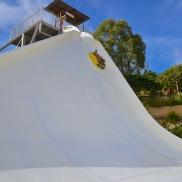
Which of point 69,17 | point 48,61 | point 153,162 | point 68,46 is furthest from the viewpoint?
point 69,17

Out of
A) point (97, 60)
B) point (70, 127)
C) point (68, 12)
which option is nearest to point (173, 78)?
point (68, 12)

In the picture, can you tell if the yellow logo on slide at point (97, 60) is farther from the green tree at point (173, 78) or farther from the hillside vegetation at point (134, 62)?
the green tree at point (173, 78)

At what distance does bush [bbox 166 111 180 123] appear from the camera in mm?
12203

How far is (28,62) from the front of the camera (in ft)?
18.2

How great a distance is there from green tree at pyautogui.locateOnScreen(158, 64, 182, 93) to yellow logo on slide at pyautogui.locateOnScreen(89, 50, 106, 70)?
8.60 m

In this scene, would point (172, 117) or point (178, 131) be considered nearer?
point (178, 131)

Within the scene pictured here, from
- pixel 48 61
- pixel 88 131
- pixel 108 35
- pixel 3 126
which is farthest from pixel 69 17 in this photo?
pixel 3 126

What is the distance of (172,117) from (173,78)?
→ 4330 millimetres

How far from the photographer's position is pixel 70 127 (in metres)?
5.07

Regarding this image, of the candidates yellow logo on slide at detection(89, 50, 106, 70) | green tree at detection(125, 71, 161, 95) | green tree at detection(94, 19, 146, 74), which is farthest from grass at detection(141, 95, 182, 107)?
green tree at detection(94, 19, 146, 74)

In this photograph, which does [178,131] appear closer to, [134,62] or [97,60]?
[97,60]

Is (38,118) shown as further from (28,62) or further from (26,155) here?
(28,62)

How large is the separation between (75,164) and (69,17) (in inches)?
420

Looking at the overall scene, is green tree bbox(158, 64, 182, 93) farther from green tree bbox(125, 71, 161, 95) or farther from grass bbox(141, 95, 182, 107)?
grass bbox(141, 95, 182, 107)
